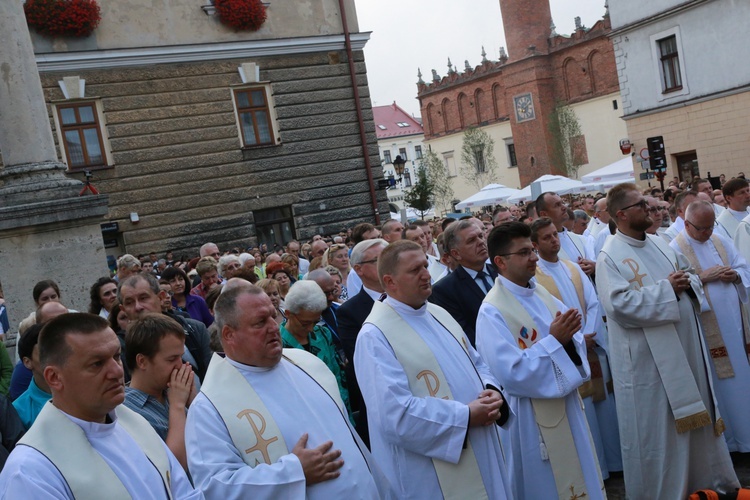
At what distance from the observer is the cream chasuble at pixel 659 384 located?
5742mm

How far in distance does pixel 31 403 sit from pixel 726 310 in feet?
18.4

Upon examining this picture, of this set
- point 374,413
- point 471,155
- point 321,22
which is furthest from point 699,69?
point 471,155

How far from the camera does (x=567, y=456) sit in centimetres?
495

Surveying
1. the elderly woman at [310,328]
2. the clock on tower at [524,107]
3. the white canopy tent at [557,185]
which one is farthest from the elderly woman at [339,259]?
the clock on tower at [524,107]

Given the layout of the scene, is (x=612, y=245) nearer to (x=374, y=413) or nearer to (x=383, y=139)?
(x=374, y=413)

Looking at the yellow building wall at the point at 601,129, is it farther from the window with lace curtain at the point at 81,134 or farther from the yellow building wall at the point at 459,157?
the window with lace curtain at the point at 81,134

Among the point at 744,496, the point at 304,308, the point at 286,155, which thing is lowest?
the point at 744,496

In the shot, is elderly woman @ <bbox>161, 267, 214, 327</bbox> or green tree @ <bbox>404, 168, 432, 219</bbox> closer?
elderly woman @ <bbox>161, 267, 214, 327</bbox>

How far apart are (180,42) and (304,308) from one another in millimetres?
16205

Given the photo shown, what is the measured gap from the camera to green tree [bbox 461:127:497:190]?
61.8 meters

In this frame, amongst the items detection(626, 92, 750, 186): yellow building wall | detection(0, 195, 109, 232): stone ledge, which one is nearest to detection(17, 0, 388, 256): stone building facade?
detection(0, 195, 109, 232): stone ledge

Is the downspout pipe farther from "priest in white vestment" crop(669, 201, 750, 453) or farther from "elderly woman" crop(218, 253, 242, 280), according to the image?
"priest in white vestment" crop(669, 201, 750, 453)

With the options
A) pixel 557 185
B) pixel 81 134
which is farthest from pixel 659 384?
pixel 557 185

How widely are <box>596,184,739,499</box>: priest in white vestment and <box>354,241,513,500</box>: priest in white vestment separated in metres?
1.79
